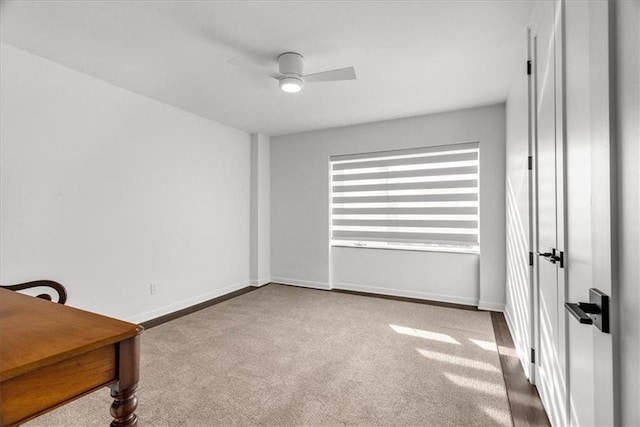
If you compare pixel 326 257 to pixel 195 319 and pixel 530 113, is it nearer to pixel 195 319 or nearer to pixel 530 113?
pixel 195 319

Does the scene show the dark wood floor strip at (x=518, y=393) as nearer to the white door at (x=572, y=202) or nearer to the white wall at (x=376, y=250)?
the white door at (x=572, y=202)

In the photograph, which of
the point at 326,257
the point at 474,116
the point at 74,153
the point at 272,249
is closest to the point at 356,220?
the point at 326,257

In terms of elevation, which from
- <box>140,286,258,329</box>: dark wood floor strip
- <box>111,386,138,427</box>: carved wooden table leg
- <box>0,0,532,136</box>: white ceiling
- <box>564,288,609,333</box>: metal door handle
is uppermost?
<box>0,0,532,136</box>: white ceiling

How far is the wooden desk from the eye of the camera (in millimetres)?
805

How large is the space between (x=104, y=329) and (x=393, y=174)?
13.2 ft

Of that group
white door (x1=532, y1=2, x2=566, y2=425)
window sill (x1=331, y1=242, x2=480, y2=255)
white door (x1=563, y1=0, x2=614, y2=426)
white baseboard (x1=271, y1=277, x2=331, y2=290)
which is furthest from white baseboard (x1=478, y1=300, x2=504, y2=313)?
white door (x1=563, y1=0, x2=614, y2=426)

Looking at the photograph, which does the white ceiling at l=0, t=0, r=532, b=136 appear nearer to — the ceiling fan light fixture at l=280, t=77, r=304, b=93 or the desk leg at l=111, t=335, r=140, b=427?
the ceiling fan light fixture at l=280, t=77, r=304, b=93

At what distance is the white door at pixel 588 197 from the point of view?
29.5 inches

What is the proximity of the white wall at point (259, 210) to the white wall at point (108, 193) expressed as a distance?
50 centimetres

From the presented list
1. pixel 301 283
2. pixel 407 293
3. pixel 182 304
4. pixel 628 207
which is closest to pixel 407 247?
pixel 407 293

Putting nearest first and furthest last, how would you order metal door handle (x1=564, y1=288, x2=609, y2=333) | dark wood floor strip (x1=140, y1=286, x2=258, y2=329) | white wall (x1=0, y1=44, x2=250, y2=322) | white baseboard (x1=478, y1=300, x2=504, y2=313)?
1. metal door handle (x1=564, y1=288, x2=609, y2=333)
2. white wall (x1=0, y1=44, x2=250, y2=322)
3. dark wood floor strip (x1=140, y1=286, x2=258, y2=329)
4. white baseboard (x1=478, y1=300, x2=504, y2=313)

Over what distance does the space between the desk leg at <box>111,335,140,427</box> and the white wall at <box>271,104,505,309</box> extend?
152 inches

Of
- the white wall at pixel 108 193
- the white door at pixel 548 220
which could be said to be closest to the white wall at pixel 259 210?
the white wall at pixel 108 193

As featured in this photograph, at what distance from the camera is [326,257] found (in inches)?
195
